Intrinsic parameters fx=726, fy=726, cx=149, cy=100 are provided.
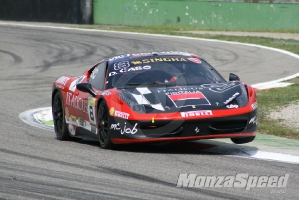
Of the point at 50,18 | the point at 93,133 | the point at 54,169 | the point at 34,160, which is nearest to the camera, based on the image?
the point at 54,169

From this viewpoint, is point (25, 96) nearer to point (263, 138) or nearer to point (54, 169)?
point (263, 138)

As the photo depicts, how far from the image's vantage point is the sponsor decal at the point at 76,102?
9.43 meters

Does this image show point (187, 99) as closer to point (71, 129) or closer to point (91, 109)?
point (91, 109)

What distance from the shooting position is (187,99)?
8383 mm

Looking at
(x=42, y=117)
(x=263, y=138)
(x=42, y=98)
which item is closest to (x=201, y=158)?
(x=263, y=138)

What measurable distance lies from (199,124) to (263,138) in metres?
2.06

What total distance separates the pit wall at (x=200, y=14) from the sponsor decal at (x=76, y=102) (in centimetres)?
2636

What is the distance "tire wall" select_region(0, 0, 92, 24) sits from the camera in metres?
37.7

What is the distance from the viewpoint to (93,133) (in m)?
9.22

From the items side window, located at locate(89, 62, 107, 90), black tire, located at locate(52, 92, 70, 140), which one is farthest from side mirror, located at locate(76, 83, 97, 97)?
black tire, located at locate(52, 92, 70, 140)

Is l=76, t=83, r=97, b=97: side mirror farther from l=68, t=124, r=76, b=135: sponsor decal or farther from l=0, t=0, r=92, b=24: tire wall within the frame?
l=0, t=0, r=92, b=24: tire wall

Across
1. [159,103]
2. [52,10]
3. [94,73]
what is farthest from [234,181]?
[52,10]

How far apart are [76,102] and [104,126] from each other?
1207 millimetres

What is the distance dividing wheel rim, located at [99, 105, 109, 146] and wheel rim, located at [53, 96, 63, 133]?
68.7 inches
